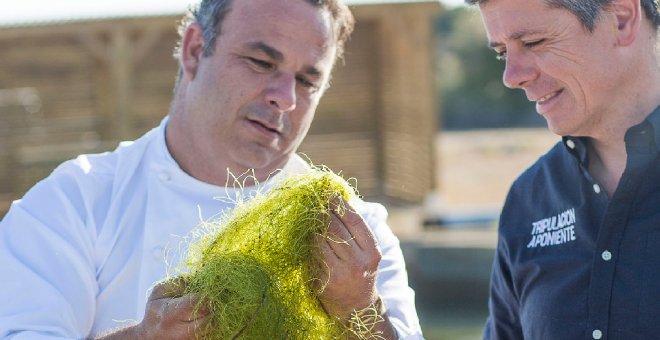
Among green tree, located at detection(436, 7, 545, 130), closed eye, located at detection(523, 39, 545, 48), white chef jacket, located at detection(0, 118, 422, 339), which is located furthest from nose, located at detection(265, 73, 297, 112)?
green tree, located at detection(436, 7, 545, 130)

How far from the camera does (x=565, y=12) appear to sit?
3.23 meters

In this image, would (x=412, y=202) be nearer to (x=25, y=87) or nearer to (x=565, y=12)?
(x=25, y=87)

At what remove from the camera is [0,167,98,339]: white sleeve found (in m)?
3.22

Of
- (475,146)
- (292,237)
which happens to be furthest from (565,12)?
(475,146)

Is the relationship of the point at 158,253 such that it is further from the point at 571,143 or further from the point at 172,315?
the point at 571,143

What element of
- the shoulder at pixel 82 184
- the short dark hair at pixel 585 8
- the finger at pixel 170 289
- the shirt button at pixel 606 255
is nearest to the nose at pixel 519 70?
the short dark hair at pixel 585 8

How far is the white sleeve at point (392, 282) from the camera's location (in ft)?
11.1

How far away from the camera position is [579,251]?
132 inches

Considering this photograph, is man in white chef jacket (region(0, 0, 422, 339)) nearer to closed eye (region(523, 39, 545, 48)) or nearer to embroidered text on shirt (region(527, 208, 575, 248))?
embroidered text on shirt (region(527, 208, 575, 248))

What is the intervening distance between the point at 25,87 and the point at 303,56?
608 inches

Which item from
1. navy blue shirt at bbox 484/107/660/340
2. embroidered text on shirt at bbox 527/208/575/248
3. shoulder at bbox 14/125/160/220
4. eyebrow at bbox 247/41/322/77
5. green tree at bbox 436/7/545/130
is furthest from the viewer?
green tree at bbox 436/7/545/130

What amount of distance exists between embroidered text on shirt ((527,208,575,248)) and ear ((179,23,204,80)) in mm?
1331

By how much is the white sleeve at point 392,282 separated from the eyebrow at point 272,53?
19.7 inches

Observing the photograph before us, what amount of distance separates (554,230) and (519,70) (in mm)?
547
